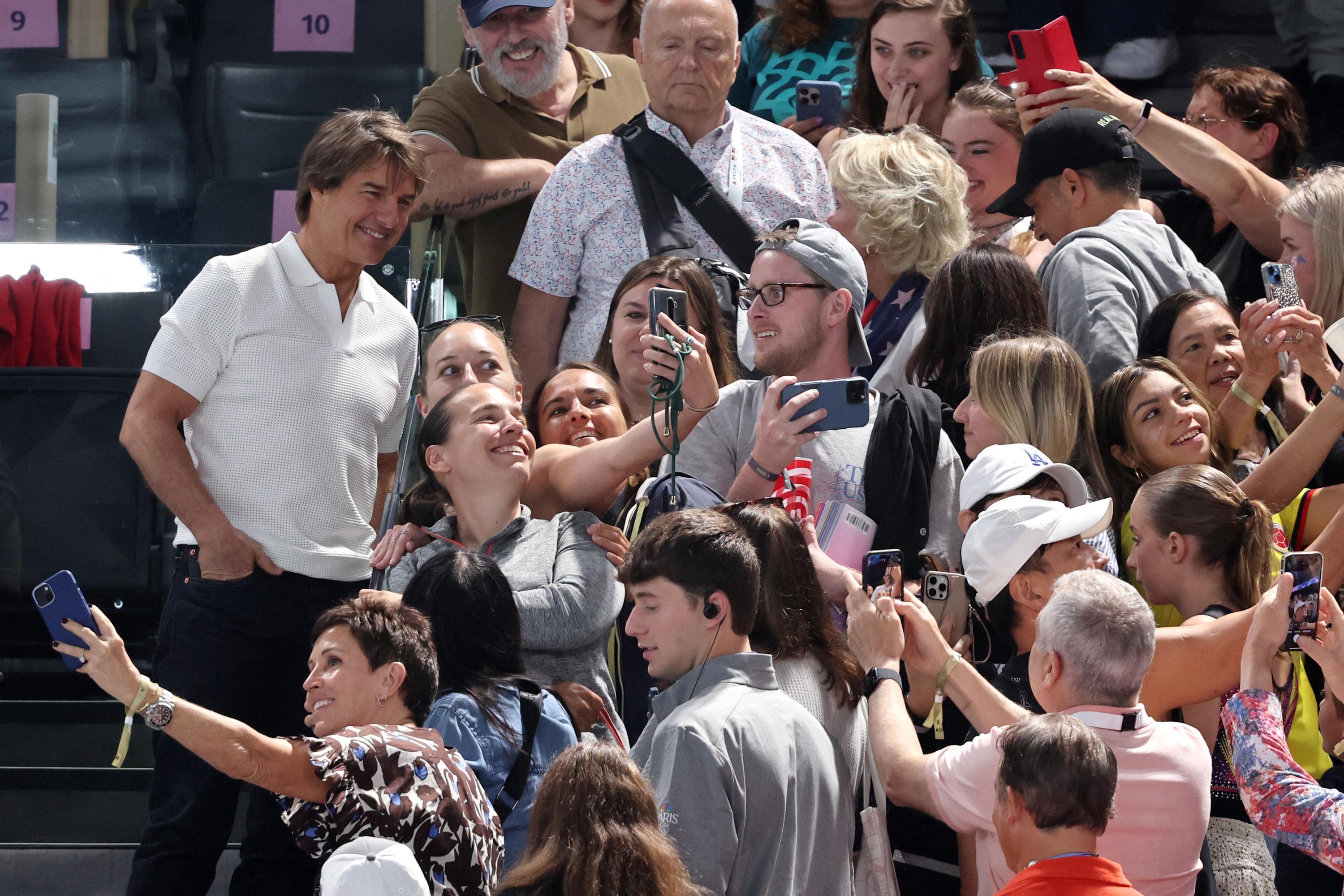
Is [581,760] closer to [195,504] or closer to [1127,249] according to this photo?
[195,504]

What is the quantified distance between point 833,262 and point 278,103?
4.47 meters

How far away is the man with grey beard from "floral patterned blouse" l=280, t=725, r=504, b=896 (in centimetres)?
252

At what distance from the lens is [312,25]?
7691 millimetres

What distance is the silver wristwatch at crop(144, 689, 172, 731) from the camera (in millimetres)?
2490

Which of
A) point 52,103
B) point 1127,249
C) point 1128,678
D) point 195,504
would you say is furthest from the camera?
point 52,103

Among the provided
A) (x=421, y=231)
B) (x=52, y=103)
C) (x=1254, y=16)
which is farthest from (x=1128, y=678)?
(x=52, y=103)

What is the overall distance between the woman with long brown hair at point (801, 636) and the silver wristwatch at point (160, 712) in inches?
41.0

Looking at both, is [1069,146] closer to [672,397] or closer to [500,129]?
[672,397]

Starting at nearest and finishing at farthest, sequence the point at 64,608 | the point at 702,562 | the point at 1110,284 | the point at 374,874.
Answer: the point at 374,874 < the point at 64,608 < the point at 702,562 < the point at 1110,284

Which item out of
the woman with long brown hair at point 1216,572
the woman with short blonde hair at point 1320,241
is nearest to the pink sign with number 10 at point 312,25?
the woman with short blonde hair at point 1320,241

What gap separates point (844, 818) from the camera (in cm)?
277

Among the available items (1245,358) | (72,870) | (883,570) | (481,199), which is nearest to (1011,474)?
(883,570)

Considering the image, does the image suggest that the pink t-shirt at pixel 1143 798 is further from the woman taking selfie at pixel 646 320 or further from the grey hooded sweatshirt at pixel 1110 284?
the woman taking selfie at pixel 646 320

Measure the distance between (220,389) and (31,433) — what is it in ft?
4.64
